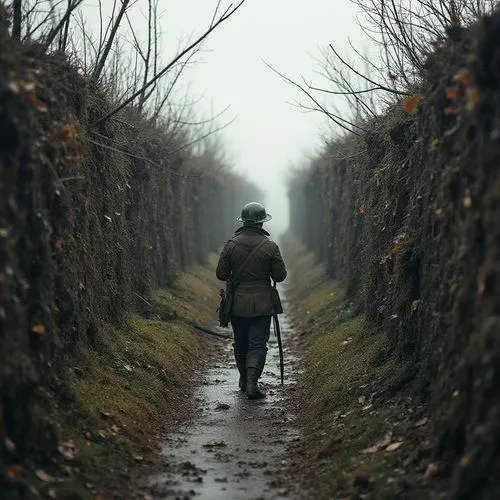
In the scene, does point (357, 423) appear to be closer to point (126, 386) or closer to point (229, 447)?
point (229, 447)

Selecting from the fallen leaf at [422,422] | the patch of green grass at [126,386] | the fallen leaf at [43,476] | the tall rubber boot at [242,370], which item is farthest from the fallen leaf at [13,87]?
the tall rubber boot at [242,370]

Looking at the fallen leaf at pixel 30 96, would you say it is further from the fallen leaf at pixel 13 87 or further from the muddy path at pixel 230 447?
the muddy path at pixel 230 447

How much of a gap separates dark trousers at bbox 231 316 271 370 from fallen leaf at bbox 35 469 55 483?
5351 mm

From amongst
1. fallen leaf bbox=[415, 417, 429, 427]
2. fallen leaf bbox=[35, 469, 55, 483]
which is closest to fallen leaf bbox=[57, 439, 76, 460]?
fallen leaf bbox=[35, 469, 55, 483]

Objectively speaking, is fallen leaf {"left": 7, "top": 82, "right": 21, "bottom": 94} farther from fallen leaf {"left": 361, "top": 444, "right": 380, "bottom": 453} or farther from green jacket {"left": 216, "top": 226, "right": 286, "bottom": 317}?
green jacket {"left": 216, "top": 226, "right": 286, "bottom": 317}

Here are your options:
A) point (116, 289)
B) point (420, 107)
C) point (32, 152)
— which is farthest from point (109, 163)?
point (32, 152)

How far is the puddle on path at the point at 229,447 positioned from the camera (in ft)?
24.7

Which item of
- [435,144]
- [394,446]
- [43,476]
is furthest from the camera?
[435,144]

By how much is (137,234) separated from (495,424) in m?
12.1

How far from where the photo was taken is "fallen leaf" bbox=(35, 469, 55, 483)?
258 inches

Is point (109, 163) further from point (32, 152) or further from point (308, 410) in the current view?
point (32, 152)

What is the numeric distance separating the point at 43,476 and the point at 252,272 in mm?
5787

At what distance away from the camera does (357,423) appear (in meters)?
8.96

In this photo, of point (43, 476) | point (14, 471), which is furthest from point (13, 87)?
point (43, 476)
